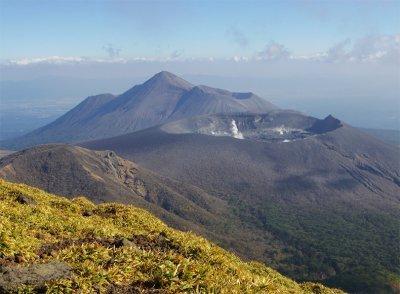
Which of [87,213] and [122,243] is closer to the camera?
[122,243]

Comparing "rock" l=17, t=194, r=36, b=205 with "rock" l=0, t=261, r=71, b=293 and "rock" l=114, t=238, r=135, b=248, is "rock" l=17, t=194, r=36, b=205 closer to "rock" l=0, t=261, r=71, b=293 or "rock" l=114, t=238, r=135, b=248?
"rock" l=114, t=238, r=135, b=248

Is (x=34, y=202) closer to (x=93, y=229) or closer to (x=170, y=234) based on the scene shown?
(x=93, y=229)

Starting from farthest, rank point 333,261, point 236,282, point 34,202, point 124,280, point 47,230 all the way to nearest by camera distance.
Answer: point 333,261 < point 34,202 < point 47,230 < point 236,282 < point 124,280

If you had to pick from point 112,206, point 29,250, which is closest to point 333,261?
point 112,206

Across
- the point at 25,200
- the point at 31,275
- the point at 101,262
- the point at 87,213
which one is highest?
the point at 31,275

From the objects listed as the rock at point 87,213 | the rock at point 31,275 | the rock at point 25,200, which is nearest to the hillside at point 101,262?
the rock at point 31,275

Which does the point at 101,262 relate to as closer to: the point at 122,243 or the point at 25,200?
the point at 122,243

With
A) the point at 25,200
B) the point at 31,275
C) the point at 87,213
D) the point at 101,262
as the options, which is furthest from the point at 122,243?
the point at 25,200

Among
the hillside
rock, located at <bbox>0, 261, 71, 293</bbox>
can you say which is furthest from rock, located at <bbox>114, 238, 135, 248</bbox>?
rock, located at <bbox>0, 261, 71, 293</bbox>
